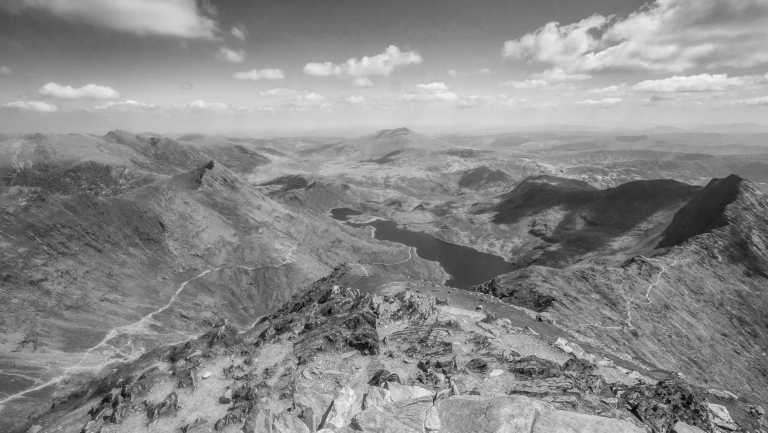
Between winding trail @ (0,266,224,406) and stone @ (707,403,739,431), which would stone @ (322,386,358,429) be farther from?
winding trail @ (0,266,224,406)

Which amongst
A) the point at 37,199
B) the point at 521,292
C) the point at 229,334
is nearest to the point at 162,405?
the point at 229,334

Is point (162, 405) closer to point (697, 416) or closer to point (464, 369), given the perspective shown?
point (464, 369)

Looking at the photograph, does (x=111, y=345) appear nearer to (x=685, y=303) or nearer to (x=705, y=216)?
(x=685, y=303)

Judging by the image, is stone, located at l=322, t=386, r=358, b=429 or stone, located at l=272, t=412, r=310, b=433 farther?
stone, located at l=272, t=412, r=310, b=433

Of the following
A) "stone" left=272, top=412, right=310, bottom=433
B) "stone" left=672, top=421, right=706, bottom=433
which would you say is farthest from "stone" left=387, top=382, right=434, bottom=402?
"stone" left=672, top=421, right=706, bottom=433

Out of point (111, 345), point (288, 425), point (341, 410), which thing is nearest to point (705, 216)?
point (341, 410)

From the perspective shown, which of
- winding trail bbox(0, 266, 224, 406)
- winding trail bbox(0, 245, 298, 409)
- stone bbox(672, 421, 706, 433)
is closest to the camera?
stone bbox(672, 421, 706, 433)
